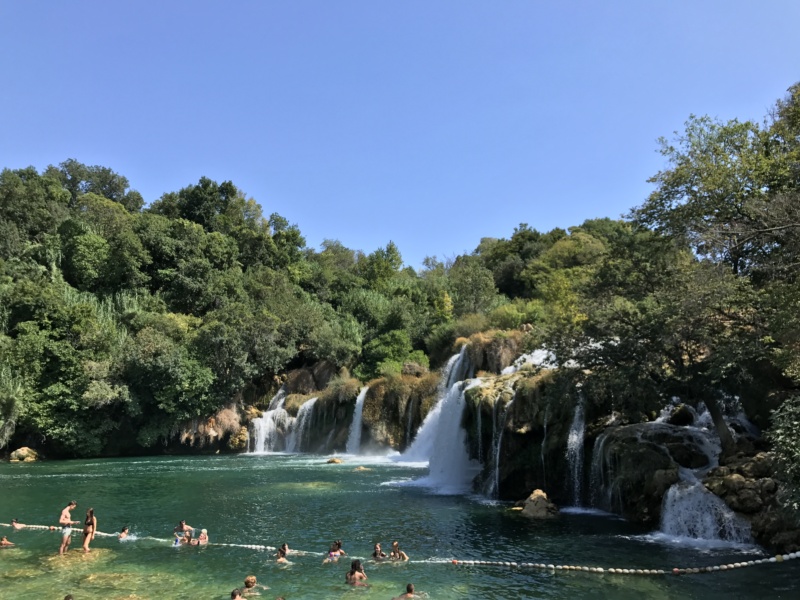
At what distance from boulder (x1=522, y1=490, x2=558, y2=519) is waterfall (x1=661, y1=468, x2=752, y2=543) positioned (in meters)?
3.26

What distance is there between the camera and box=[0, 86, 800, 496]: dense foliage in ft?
49.9

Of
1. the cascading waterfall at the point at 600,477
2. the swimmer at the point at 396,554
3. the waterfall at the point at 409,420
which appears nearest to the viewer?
the swimmer at the point at 396,554

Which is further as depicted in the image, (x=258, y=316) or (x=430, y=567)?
(x=258, y=316)

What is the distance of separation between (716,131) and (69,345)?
35.6 meters

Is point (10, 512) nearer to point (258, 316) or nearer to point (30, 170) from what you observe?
point (258, 316)

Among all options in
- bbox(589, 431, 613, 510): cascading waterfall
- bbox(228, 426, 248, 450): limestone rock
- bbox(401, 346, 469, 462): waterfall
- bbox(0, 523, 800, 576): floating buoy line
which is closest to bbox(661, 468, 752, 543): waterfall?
bbox(0, 523, 800, 576): floating buoy line

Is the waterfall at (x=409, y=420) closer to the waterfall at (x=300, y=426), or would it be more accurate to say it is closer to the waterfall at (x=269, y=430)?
the waterfall at (x=300, y=426)

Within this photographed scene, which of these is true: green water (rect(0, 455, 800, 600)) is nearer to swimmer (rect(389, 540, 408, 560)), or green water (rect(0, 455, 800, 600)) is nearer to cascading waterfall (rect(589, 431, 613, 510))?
swimmer (rect(389, 540, 408, 560))

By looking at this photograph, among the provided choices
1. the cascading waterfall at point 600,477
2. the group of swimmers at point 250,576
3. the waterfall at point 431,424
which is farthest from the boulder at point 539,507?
the waterfall at point 431,424

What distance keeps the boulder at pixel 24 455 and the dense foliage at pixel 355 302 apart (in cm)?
113

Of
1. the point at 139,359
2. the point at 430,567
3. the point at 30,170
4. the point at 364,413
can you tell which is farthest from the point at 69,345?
the point at 30,170

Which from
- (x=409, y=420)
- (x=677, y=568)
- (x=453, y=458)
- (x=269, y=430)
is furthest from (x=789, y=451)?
(x=269, y=430)

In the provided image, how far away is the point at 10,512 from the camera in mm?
18766

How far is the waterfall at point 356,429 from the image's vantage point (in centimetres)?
3472
